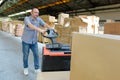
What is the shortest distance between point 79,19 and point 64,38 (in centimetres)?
127

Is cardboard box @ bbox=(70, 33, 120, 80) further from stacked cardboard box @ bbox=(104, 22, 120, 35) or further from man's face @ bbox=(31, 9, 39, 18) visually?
man's face @ bbox=(31, 9, 39, 18)

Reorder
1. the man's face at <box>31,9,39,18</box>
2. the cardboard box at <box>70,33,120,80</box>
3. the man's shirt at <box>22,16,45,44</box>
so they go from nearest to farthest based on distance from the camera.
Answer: the cardboard box at <box>70,33,120,80</box> → the man's face at <box>31,9,39,18</box> → the man's shirt at <box>22,16,45,44</box>

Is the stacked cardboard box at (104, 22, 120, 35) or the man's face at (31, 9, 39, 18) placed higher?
the man's face at (31, 9, 39, 18)

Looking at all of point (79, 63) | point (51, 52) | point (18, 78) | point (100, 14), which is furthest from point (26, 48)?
point (100, 14)

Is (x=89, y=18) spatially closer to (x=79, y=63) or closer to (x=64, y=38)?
(x=64, y=38)

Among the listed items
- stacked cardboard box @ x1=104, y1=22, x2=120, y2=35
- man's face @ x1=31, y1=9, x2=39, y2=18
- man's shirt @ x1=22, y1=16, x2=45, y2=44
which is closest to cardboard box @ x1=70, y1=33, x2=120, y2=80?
stacked cardboard box @ x1=104, y1=22, x2=120, y2=35

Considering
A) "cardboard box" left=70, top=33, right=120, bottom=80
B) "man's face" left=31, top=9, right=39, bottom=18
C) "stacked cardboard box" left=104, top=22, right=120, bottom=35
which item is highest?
"man's face" left=31, top=9, right=39, bottom=18

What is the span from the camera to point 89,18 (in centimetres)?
729

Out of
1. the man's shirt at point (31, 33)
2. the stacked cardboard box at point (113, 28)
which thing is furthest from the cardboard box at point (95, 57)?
the man's shirt at point (31, 33)

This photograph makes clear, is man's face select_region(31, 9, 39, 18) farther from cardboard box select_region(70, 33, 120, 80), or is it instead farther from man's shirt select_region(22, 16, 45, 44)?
cardboard box select_region(70, 33, 120, 80)

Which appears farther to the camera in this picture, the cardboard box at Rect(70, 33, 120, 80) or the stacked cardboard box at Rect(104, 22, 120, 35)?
the stacked cardboard box at Rect(104, 22, 120, 35)

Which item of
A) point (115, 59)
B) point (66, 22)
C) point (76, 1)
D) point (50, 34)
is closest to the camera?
point (115, 59)

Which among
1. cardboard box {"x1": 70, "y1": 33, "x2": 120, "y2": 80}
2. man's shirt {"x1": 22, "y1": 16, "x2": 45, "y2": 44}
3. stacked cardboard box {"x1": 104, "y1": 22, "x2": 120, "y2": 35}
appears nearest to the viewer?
cardboard box {"x1": 70, "y1": 33, "x2": 120, "y2": 80}

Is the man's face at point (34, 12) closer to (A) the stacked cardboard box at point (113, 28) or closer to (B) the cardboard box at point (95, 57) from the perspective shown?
(A) the stacked cardboard box at point (113, 28)
